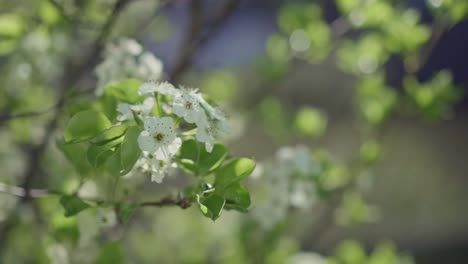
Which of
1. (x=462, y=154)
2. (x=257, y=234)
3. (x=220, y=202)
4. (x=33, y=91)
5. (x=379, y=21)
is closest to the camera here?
(x=220, y=202)

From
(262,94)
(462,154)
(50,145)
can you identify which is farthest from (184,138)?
(462,154)

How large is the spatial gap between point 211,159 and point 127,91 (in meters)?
0.19

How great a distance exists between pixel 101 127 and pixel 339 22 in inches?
51.5

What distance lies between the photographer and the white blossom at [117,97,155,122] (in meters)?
1.06

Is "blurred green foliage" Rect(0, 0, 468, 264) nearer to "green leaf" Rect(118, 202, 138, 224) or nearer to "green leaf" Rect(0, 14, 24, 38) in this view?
"green leaf" Rect(0, 14, 24, 38)

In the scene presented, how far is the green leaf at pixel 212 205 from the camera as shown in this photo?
98cm

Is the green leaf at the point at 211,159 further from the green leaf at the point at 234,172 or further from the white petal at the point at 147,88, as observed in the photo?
the white petal at the point at 147,88

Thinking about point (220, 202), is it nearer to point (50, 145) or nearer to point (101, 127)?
point (101, 127)

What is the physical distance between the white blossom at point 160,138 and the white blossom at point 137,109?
0.03 meters

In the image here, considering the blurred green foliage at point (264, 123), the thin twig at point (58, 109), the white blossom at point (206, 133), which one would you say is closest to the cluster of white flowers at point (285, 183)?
the blurred green foliage at point (264, 123)

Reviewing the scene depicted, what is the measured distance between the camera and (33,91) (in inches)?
88.3

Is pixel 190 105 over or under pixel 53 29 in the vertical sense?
under

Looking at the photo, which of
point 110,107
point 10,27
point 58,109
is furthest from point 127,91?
point 10,27

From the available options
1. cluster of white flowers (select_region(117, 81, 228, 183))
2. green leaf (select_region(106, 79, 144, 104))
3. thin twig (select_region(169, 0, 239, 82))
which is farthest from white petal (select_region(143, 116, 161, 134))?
thin twig (select_region(169, 0, 239, 82))
